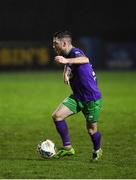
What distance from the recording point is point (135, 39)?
41.9 meters

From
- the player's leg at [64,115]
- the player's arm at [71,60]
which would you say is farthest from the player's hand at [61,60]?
the player's leg at [64,115]

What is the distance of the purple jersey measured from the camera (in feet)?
32.1

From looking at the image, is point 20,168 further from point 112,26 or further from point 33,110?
point 112,26

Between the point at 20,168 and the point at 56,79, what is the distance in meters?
21.0

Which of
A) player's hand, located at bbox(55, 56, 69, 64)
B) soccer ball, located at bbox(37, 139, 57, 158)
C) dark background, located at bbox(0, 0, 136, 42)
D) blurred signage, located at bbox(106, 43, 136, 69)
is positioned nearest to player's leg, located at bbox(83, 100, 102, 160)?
soccer ball, located at bbox(37, 139, 57, 158)

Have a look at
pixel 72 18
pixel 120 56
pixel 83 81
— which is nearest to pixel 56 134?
pixel 83 81

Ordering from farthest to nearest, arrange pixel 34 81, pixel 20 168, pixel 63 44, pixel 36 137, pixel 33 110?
pixel 34 81, pixel 33 110, pixel 36 137, pixel 63 44, pixel 20 168

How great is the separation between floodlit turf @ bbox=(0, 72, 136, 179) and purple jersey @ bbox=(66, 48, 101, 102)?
99 centimetres

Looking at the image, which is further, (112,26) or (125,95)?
(112,26)

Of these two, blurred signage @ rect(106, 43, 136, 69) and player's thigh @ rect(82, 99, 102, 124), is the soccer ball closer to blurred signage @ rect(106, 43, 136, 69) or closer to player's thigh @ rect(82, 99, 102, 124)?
player's thigh @ rect(82, 99, 102, 124)

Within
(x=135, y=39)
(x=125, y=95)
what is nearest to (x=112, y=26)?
(x=135, y=39)

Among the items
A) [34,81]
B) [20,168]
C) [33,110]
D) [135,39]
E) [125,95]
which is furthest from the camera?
[135,39]

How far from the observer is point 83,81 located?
32.1 feet

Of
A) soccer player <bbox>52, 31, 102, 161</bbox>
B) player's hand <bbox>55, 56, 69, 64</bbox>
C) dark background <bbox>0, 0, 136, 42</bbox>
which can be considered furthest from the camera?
dark background <bbox>0, 0, 136, 42</bbox>
